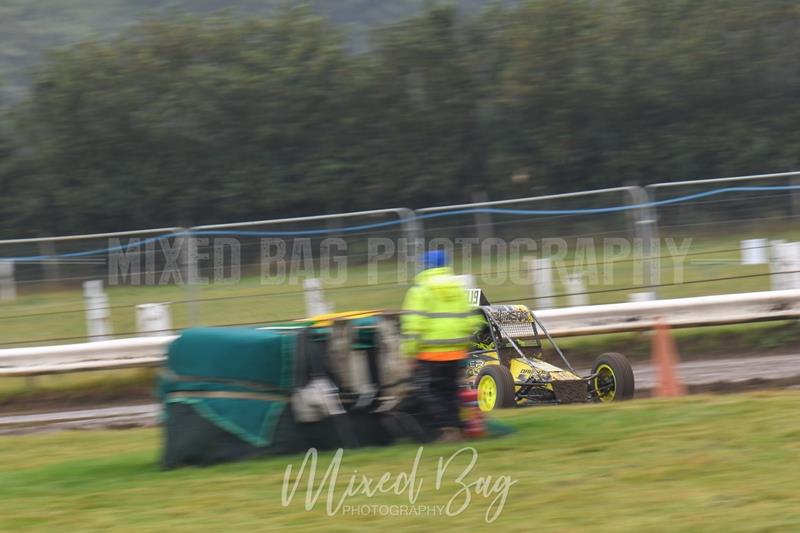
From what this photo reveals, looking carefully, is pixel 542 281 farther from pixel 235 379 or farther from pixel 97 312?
pixel 235 379

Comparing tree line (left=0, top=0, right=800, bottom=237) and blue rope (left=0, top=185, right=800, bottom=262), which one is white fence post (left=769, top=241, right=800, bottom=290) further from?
tree line (left=0, top=0, right=800, bottom=237)

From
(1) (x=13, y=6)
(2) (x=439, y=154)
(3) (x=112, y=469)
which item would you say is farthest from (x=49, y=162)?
(1) (x=13, y=6)

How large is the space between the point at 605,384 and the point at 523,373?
88 centimetres

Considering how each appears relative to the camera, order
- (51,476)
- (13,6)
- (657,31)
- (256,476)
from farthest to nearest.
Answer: (13,6) → (657,31) → (51,476) → (256,476)

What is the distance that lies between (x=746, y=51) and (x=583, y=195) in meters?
24.5

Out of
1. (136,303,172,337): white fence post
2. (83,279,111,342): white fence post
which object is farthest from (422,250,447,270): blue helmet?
(83,279,111,342): white fence post

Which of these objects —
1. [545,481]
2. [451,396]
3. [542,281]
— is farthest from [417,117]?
Answer: [545,481]

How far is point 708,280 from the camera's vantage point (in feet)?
47.3

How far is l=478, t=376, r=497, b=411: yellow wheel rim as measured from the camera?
36.7ft

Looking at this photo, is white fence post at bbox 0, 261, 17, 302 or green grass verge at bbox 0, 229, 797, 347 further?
white fence post at bbox 0, 261, 17, 302

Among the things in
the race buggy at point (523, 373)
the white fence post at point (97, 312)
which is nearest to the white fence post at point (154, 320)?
the white fence post at point (97, 312)

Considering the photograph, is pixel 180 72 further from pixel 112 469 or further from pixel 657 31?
pixel 112 469

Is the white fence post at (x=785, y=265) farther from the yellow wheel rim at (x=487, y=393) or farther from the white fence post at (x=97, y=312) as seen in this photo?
the white fence post at (x=97, y=312)

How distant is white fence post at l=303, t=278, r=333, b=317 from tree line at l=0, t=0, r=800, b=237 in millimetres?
21066
